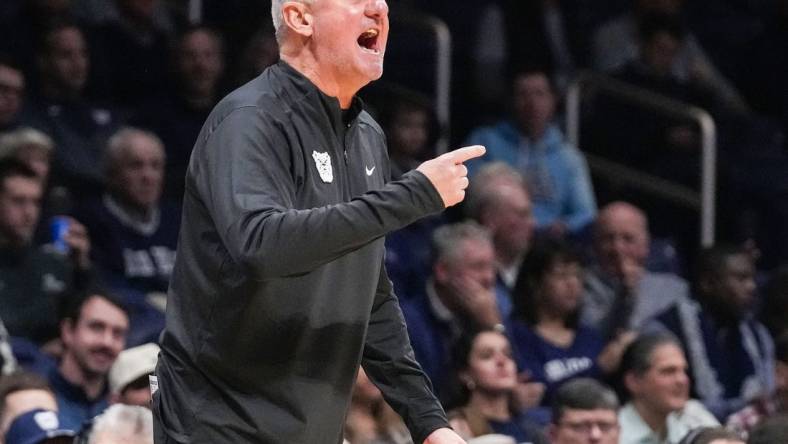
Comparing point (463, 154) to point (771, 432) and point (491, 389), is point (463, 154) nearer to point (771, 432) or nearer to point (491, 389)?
point (771, 432)

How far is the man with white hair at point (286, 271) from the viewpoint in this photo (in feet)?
7.70

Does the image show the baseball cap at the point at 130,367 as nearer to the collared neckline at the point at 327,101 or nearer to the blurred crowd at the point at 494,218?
the blurred crowd at the point at 494,218

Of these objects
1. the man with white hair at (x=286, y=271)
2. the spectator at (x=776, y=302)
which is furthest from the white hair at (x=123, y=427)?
the spectator at (x=776, y=302)

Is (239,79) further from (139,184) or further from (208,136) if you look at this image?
(208,136)

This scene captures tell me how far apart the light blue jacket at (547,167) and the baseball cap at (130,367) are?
9.02ft

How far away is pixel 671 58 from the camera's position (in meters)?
8.12

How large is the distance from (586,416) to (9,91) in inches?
109

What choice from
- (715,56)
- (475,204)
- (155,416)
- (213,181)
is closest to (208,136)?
(213,181)

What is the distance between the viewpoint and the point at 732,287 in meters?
6.56

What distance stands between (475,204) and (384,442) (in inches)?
71.6

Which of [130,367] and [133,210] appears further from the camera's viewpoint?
[133,210]

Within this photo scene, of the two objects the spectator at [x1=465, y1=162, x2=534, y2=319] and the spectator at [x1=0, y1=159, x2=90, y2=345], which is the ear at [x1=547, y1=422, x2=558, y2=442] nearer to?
the spectator at [x1=465, y1=162, x2=534, y2=319]

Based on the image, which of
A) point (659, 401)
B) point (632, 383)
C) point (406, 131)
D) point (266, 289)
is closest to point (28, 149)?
point (406, 131)

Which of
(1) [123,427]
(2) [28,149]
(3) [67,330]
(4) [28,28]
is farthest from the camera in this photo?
(4) [28,28]
